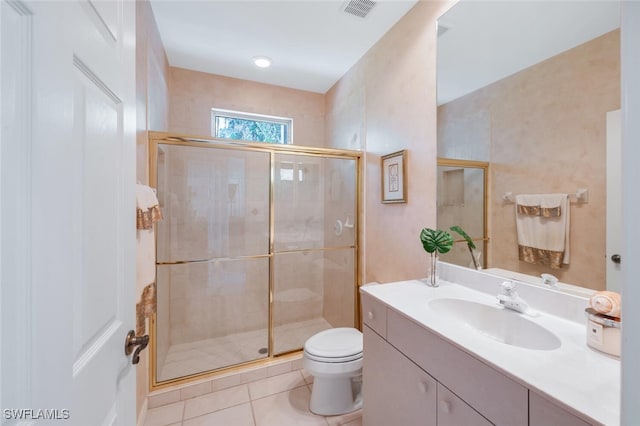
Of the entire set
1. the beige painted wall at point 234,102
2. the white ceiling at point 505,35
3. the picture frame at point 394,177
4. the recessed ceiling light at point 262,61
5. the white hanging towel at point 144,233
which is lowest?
the white hanging towel at point 144,233

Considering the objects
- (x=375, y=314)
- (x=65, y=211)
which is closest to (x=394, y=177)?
(x=375, y=314)

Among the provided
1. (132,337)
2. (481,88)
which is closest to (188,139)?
(132,337)

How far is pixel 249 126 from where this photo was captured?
289 centimetres

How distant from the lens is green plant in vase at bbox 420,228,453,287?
1417 millimetres

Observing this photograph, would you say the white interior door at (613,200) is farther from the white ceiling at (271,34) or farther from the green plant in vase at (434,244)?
the white ceiling at (271,34)

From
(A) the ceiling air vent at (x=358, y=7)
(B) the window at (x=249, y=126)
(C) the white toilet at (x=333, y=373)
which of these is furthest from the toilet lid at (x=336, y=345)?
(A) the ceiling air vent at (x=358, y=7)

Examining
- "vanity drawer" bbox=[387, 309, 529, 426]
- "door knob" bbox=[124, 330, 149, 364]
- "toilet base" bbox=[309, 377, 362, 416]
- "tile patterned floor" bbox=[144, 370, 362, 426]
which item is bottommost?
"tile patterned floor" bbox=[144, 370, 362, 426]

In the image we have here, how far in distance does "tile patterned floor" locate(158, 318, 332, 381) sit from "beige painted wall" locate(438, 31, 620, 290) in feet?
6.04

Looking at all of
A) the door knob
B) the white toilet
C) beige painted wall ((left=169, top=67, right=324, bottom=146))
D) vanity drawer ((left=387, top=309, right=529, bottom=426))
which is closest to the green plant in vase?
vanity drawer ((left=387, top=309, right=529, bottom=426))

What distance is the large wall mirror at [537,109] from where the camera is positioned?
93 cm

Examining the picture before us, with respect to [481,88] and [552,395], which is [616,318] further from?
[481,88]

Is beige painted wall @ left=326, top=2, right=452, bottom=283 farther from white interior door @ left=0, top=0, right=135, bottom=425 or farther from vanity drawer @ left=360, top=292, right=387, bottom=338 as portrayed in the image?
white interior door @ left=0, top=0, right=135, bottom=425

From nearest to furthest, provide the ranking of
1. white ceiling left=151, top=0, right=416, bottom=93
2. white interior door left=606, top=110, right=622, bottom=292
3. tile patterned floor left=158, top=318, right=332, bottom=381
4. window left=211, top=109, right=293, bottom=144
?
white interior door left=606, top=110, right=622, bottom=292, white ceiling left=151, top=0, right=416, bottom=93, tile patterned floor left=158, top=318, right=332, bottom=381, window left=211, top=109, right=293, bottom=144

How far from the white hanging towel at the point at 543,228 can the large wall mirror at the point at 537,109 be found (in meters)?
0.02
